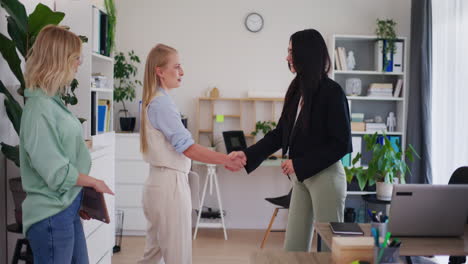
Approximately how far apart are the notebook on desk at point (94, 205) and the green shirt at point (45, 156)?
10 cm

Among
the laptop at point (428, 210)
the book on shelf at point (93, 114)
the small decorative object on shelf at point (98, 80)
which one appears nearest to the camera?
the laptop at point (428, 210)

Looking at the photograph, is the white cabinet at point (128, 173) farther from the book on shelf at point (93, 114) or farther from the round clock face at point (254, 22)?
the round clock face at point (254, 22)

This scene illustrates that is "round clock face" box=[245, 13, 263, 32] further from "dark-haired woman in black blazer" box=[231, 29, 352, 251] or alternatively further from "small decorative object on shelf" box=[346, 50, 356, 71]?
"dark-haired woman in black blazer" box=[231, 29, 352, 251]

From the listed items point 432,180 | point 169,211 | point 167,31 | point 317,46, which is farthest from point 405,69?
point 169,211

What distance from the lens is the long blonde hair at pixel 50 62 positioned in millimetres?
1952

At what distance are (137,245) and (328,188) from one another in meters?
2.89

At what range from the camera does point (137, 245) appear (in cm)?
475

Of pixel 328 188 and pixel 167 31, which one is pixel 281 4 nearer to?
pixel 167 31

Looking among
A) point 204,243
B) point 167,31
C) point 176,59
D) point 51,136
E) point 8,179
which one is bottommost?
point 204,243

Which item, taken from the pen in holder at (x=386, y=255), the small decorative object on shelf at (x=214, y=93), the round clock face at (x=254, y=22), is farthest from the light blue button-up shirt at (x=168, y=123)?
the round clock face at (x=254, y=22)

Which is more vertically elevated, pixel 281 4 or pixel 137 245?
pixel 281 4

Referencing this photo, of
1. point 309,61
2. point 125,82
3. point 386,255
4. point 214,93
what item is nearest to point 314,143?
point 309,61

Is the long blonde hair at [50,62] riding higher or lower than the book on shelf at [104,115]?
higher

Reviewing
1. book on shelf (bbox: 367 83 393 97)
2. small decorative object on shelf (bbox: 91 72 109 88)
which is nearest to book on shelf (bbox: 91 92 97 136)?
A: small decorative object on shelf (bbox: 91 72 109 88)
